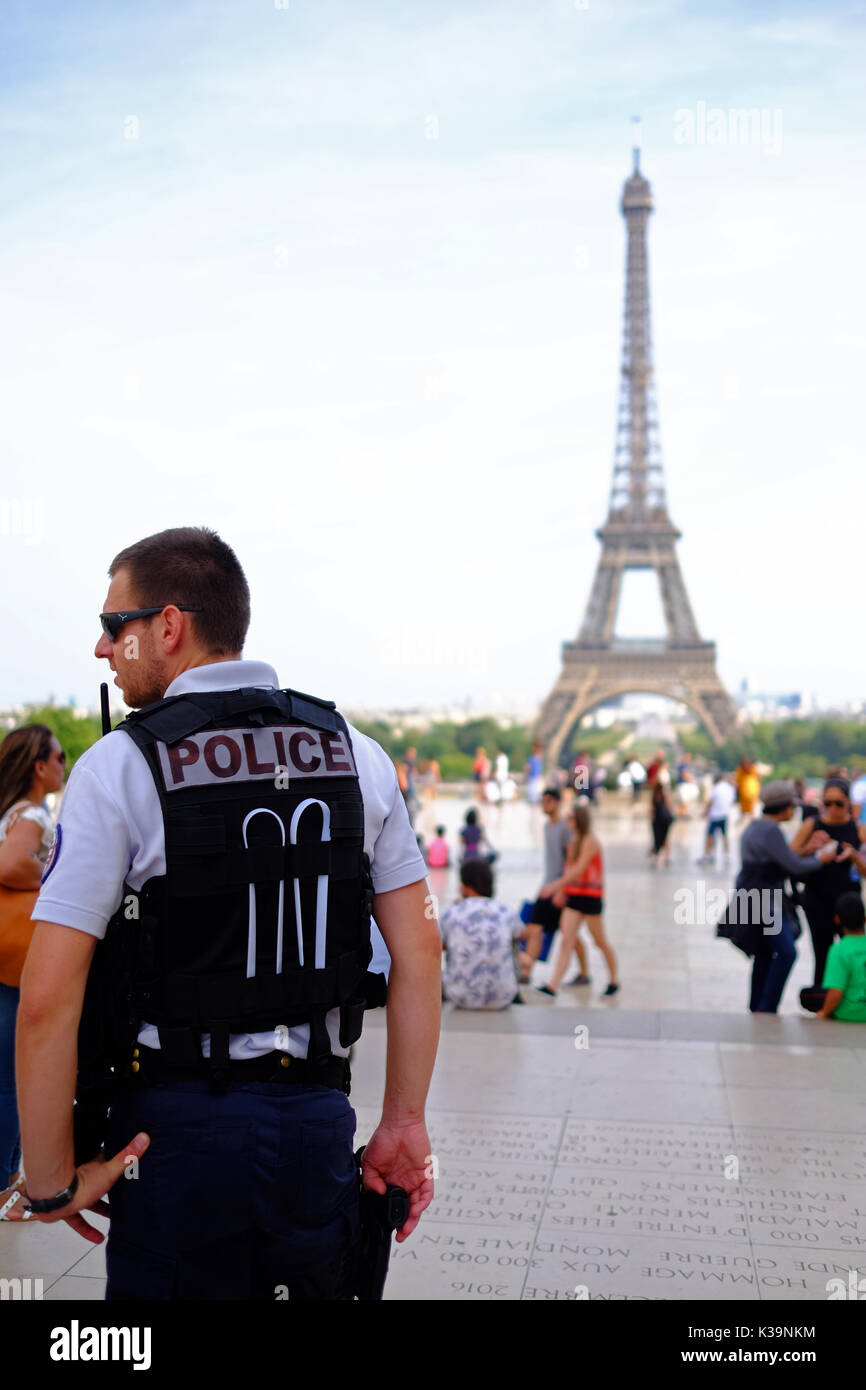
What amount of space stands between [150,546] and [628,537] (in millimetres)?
71256

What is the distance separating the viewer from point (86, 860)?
218 centimetres

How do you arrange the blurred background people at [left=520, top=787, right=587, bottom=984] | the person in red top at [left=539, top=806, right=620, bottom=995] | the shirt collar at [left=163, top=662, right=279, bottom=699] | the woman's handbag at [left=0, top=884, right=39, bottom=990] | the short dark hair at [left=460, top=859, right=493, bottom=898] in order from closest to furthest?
the shirt collar at [left=163, top=662, right=279, bottom=699]
the woman's handbag at [left=0, top=884, right=39, bottom=990]
the short dark hair at [left=460, top=859, right=493, bottom=898]
the person in red top at [left=539, top=806, right=620, bottom=995]
the blurred background people at [left=520, top=787, right=587, bottom=984]

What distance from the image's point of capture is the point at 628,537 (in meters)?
72.2

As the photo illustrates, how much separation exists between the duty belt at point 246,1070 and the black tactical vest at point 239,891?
0.07 ft

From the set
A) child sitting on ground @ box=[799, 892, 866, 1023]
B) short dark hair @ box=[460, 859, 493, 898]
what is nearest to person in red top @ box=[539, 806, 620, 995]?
short dark hair @ box=[460, 859, 493, 898]

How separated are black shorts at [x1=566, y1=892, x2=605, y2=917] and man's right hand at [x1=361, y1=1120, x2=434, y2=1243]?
306 inches

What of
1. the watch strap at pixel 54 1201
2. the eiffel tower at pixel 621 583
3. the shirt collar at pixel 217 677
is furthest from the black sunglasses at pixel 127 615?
the eiffel tower at pixel 621 583

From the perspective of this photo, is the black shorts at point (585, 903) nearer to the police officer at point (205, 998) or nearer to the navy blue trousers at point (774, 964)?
the navy blue trousers at point (774, 964)

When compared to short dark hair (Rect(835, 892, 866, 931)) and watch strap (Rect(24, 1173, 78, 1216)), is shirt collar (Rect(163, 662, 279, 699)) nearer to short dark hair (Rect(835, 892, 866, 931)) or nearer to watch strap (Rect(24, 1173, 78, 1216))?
watch strap (Rect(24, 1173, 78, 1216))

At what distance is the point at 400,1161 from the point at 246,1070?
0.48 metres

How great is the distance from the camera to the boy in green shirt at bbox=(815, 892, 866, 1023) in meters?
7.88

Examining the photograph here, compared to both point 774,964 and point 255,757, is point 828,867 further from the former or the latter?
point 255,757
